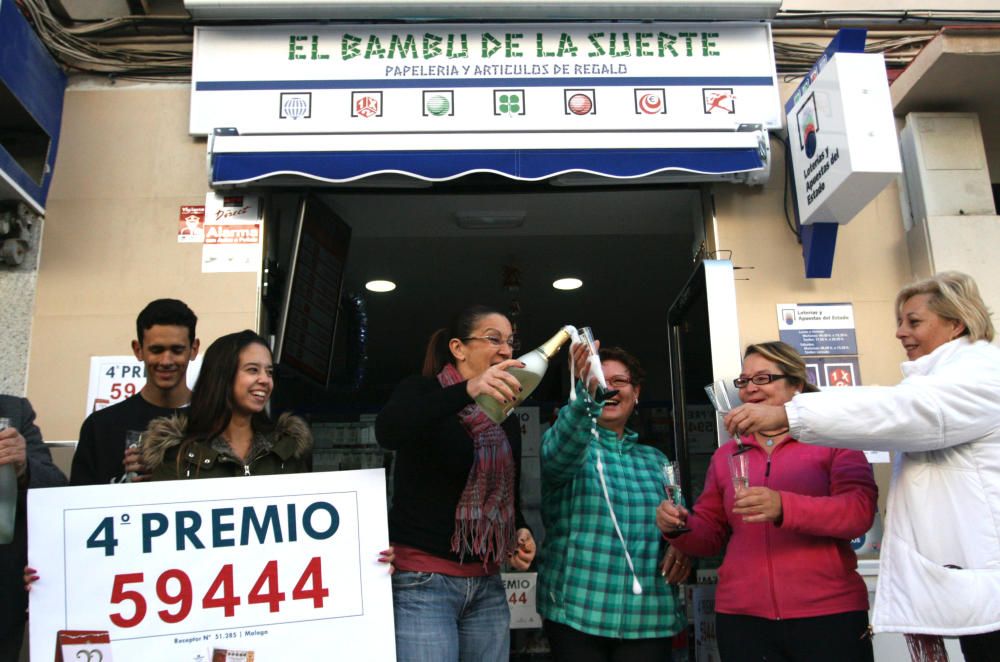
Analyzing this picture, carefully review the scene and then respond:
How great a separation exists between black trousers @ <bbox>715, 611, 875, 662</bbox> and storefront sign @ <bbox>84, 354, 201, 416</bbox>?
2659mm

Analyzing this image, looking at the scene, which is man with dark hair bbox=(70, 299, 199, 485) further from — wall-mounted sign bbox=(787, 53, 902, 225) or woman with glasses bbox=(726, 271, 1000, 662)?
wall-mounted sign bbox=(787, 53, 902, 225)

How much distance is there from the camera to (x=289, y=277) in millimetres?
4277

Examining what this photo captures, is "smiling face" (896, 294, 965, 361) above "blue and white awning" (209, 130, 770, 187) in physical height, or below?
below

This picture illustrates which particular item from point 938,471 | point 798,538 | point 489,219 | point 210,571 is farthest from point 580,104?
point 210,571

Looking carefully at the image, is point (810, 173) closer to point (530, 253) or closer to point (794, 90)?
point (794, 90)

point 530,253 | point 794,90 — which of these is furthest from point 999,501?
point 530,253

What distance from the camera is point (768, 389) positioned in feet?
9.78

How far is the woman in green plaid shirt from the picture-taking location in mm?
2895

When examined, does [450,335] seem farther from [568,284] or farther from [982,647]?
[568,284]

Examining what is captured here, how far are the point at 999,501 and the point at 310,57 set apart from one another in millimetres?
3628

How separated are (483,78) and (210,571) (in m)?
2.82

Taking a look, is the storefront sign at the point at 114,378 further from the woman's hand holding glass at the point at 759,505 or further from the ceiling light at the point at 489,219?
the woman's hand holding glass at the point at 759,505

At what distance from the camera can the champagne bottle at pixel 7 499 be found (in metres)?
2.45

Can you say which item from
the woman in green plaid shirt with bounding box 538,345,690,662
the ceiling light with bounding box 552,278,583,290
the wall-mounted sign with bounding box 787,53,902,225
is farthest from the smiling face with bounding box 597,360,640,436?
the ceiling light with bounding box 552,278,583,290
